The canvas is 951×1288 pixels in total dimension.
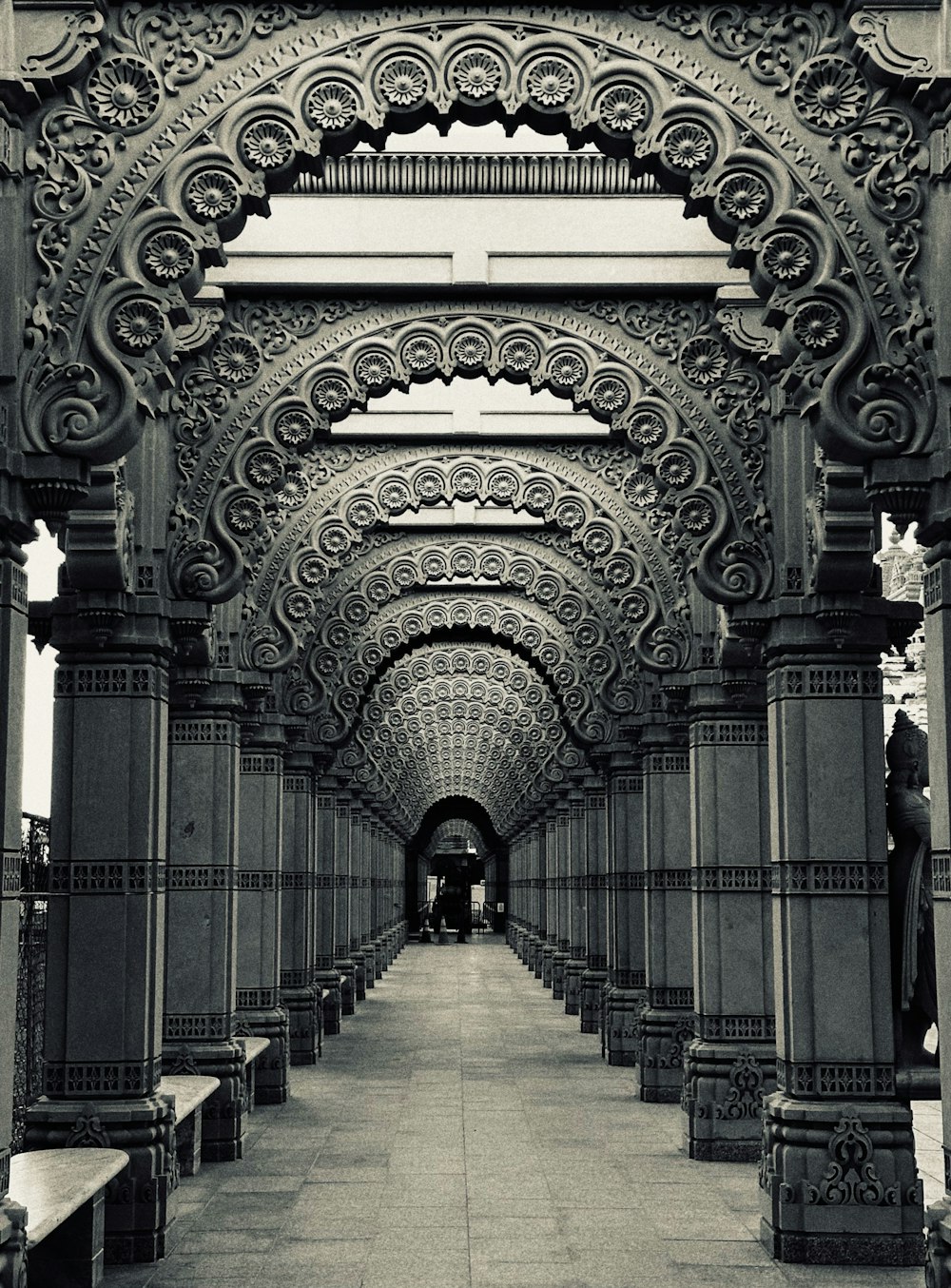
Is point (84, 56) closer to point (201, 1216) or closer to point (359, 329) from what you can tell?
point (359, 329)

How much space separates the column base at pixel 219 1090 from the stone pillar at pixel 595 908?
11820 mm

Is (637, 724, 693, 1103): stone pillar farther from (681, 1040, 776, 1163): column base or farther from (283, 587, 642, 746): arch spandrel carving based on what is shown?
(681, 1040, 776, 1163): column base

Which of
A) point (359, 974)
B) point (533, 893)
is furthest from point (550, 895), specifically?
point (533, 893)

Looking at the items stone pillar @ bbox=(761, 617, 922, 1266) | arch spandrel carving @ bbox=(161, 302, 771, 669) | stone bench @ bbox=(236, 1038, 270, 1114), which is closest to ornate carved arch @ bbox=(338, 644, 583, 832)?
stone bench @ bbox=(236, 1038, 270, 1114)

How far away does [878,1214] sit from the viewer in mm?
9297

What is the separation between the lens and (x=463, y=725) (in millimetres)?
39719

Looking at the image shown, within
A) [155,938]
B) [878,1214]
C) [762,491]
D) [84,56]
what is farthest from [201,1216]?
[84,56]

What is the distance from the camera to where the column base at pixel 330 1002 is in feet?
80.9

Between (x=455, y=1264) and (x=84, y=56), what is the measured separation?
258 inches

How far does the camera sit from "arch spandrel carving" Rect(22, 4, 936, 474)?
22.0 feet

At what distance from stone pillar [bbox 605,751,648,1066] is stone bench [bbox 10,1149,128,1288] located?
11.2 metres

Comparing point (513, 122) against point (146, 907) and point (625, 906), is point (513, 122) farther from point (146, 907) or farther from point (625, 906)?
point (625, 906)

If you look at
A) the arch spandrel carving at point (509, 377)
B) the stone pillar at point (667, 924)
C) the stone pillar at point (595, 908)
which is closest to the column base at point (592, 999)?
the stone pillar at point (595, 908)

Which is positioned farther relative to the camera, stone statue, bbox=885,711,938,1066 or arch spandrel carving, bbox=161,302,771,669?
arch spandrel carving, bbox=161,302,771,669
